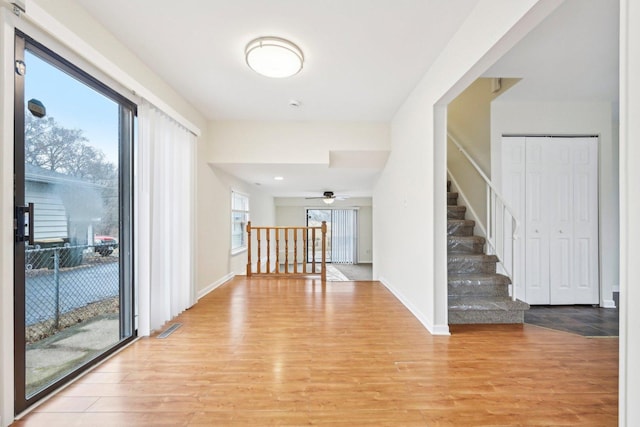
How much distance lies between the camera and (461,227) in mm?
3713

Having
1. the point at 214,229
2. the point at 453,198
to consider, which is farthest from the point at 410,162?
the point at 214,229

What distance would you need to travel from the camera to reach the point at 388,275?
4285 mm

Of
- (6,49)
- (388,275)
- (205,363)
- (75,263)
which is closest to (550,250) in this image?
(388,275)

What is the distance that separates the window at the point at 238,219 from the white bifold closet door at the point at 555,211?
14.4 ft

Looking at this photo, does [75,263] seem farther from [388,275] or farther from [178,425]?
[388,275]

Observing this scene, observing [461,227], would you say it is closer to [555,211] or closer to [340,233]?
[555,211]

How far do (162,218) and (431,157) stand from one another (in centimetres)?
268

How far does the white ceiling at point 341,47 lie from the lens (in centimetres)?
186

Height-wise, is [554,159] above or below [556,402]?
above

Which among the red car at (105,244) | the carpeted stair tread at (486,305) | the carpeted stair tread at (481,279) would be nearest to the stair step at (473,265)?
the carpeted stair tread at (481,279)

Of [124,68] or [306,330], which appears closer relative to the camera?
[124,68]

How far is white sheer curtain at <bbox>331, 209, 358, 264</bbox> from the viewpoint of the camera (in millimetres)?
9859

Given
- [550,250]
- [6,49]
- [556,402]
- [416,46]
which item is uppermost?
[416,46]
